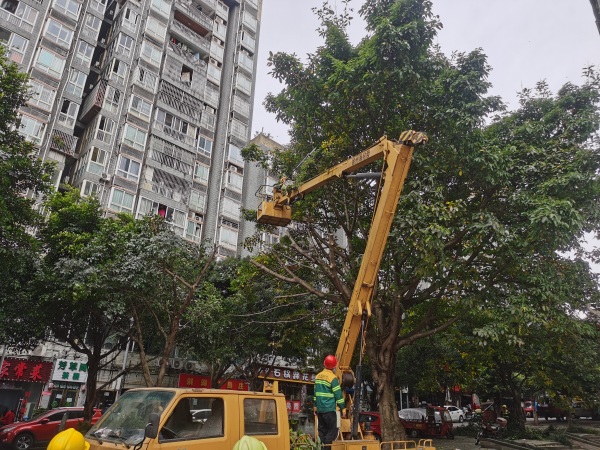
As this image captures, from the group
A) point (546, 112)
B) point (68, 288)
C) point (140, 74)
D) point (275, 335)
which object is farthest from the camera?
point (140, 74)

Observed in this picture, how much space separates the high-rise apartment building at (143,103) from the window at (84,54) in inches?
3.0

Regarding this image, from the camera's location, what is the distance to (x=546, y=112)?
40.2 ft

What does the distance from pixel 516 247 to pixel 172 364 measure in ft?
80.9

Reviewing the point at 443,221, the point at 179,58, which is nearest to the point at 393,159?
the point at 443,221

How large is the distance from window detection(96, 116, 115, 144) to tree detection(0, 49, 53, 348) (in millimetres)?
15101

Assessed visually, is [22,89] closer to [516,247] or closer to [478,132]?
[478,132]

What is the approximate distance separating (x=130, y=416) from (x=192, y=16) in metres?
38.8

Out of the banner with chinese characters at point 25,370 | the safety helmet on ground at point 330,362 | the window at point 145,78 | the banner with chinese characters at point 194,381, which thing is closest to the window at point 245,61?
the window at point 145,78

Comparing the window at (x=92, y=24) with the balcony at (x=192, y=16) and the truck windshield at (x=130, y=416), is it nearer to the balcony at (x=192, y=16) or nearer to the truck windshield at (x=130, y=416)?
the balcony at (x=192, y=16)

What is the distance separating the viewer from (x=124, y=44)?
104 feet

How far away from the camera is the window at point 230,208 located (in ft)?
111

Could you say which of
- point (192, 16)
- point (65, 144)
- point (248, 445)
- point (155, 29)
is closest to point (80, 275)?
point (248, 445)

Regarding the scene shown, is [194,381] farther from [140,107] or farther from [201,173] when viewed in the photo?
[140,107]

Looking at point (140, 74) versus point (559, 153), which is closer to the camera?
point (559, 153)
